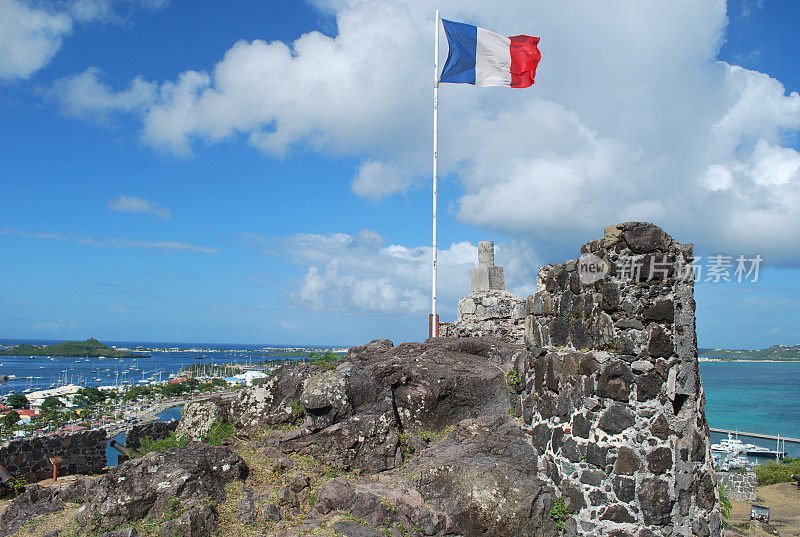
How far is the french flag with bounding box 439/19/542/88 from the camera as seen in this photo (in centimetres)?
1689

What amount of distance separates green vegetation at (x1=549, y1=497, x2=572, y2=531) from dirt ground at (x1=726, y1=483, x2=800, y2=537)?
1239 cm

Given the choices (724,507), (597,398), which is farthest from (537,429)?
(724,507)

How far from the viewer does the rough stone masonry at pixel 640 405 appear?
711 centimetres

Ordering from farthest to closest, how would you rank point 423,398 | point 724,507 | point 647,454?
point 423,398 < point 724,507 < point 647,454

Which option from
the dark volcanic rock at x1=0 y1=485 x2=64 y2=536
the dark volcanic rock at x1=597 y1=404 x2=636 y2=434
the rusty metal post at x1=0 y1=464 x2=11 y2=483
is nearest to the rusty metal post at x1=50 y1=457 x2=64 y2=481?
the rusty metal post at x1=0 y1=464 x2=11 y2=483

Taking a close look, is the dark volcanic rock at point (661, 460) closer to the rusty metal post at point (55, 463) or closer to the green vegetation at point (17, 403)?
the rusty metal post at point (55, 463)

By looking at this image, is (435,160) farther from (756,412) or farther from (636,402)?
(756,412)

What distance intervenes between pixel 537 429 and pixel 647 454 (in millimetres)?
1866

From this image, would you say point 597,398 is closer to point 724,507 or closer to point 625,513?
point 625,513

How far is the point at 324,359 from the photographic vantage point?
1290cm

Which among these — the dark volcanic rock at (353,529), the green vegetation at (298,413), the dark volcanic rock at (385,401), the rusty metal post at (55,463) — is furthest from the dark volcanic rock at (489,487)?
the rusty metal post at (55,463)

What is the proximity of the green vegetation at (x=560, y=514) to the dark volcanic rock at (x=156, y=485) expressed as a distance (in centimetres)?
483

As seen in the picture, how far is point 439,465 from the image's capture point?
8.26 m

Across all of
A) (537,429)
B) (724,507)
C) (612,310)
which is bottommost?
(724,507)
